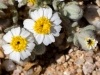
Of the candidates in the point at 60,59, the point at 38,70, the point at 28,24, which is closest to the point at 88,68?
the point at 60,59

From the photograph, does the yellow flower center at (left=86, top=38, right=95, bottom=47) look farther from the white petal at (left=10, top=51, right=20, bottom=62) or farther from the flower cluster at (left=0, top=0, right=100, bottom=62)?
the white petal at (left=10, top=51, right=20, bottom=62)

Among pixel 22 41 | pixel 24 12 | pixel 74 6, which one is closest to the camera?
pixel 22 41

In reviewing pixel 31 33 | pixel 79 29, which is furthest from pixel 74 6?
pixel 31 33

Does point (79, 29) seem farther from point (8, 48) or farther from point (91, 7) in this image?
point (8, 48)

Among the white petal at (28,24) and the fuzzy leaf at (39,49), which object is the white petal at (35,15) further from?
the fuzzy leaf at (39,49)

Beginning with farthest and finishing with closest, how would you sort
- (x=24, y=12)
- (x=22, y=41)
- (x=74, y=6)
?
(x=24, y=12), (x=74, y=6), (x=22, y=41)

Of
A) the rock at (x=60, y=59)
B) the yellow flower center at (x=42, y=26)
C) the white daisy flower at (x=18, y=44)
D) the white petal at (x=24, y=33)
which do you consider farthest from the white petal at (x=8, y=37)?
the rock at (x=60, y=59)

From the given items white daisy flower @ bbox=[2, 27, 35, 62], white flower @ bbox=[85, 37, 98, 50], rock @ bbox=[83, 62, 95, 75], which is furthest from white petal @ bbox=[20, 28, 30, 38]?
rock @ bbox=[83, 62, 95, 75]
